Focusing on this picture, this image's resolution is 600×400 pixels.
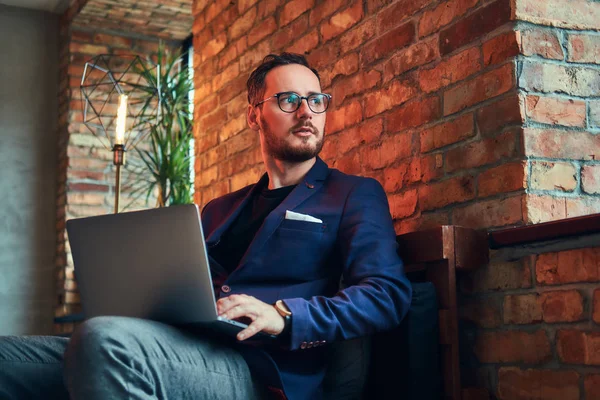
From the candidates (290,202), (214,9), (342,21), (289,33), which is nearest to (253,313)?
(290,202)

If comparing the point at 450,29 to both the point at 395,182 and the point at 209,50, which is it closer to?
the point at 395,182

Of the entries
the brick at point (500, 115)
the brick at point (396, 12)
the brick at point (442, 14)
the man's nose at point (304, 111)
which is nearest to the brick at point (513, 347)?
the brick at point (500, 115)

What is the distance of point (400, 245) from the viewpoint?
218 centimetres

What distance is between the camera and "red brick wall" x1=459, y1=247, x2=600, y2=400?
1.78 metres

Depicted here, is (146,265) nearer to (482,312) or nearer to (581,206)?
(482,312)

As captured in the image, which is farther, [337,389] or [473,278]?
[473,278]

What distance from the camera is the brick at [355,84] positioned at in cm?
261

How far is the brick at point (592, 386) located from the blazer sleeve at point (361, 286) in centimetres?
43

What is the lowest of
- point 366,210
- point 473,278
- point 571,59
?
point 473,278

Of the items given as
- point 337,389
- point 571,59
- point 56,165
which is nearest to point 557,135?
point 571,59

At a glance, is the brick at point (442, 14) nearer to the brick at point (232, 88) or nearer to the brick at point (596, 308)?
the brick at point (596, 308)

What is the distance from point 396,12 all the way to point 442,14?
0.24 m

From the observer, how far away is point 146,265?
1734 millimetres

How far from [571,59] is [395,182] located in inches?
25.7
